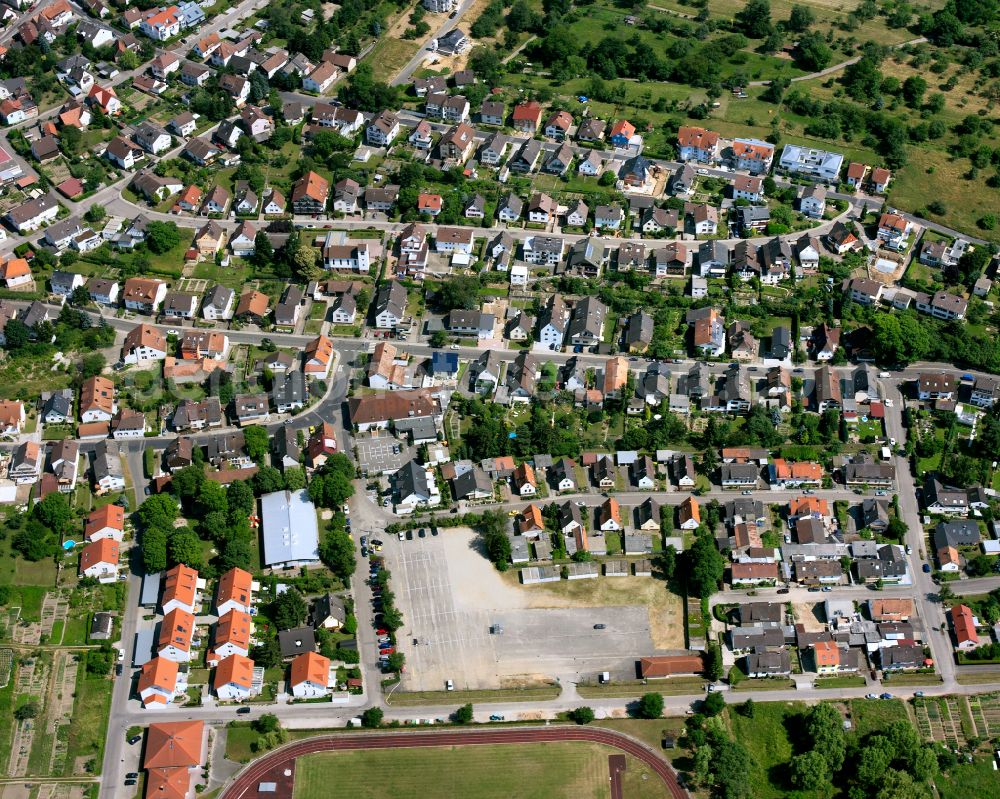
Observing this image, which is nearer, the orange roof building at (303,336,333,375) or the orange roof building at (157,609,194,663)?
the orange roof building at (157,609,194,663)

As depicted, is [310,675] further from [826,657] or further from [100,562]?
[826,657]

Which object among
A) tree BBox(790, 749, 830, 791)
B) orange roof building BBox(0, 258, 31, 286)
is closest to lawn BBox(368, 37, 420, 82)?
orange roof building BBox(0, 258, 31, 286)

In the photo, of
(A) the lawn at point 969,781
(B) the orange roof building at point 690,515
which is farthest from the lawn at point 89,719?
(A) the lawn at point 969,781

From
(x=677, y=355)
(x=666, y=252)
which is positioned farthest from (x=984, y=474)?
(x=666, y=252)

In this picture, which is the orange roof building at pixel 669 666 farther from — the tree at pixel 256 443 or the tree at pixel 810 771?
the tree at pixel 256 443

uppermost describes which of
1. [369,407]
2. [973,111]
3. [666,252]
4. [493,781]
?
[973,111]

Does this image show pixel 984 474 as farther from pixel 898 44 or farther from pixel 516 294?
pixel 898 44

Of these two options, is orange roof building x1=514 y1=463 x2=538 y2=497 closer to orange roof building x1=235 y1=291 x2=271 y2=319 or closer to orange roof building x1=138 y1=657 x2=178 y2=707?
orange roof building x1=138 y1=657 x2=178 y2=707
